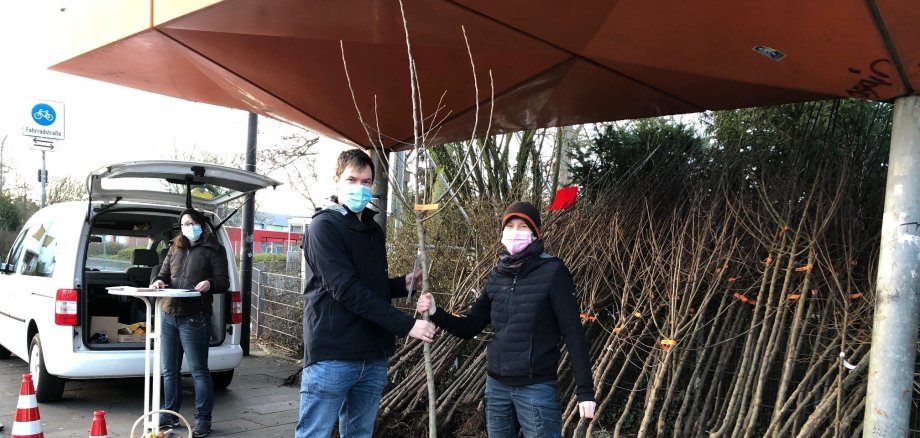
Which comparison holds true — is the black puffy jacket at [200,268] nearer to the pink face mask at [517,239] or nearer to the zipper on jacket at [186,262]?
the zipper on jacket at [186,262]

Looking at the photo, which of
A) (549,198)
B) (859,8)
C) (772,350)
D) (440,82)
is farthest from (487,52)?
(549,198)

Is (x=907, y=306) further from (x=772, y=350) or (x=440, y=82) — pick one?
(x=440, y=82)

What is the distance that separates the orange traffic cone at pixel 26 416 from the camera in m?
3.96

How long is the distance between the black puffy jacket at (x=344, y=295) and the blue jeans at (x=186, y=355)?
225 centimetres

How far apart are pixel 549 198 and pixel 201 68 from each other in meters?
4.24

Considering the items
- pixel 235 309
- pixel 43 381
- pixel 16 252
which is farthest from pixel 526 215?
pixel 16 252

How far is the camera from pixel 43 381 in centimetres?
581

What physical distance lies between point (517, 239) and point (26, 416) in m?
3.20

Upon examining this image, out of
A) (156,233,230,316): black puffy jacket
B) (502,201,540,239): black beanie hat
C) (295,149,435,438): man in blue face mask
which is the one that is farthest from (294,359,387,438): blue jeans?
(156,233,230,316): black puffy jacket

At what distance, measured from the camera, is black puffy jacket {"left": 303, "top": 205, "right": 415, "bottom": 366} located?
2.84 metres

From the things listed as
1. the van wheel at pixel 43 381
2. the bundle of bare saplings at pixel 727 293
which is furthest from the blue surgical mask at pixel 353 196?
the van wheel at pixel 43 381

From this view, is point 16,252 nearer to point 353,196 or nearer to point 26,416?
point 26,416

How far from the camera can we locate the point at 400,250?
7.56 m

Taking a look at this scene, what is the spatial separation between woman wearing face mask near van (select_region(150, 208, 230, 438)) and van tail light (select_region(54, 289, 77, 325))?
879 mm
